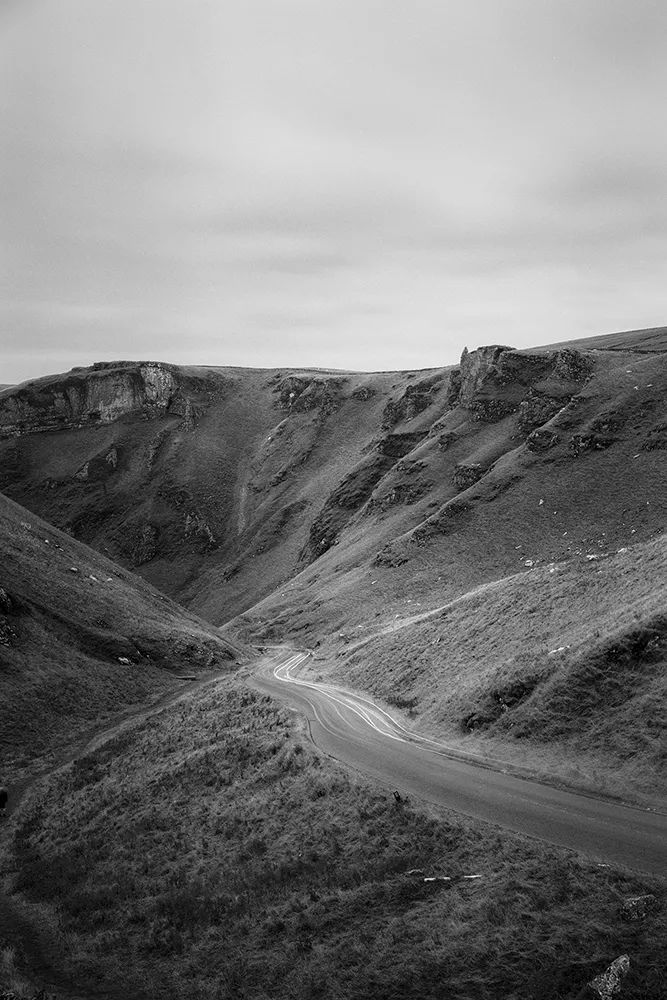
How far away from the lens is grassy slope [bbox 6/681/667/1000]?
44.4 ft

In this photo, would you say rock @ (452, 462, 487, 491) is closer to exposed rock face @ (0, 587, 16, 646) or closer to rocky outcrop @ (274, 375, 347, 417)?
exposed rock face @ (0, 587, 16, 646)

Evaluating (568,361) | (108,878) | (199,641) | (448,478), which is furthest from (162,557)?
(108,878)

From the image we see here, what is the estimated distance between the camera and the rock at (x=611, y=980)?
11836 mm

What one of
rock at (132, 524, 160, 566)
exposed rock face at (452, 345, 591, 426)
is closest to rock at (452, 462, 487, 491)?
exposed rock face at (452, 345, 591, 426)

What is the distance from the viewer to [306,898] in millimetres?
17344

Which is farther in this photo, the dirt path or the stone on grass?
the stone on grass

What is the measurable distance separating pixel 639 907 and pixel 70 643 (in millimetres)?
44697

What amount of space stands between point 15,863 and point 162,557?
117396 mm

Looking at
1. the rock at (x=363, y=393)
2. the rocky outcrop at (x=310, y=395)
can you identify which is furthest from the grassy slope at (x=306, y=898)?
the rocky outcrop at (x=310, y=395)

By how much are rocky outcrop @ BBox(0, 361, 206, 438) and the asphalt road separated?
144683mm

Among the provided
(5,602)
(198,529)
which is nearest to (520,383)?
(198,529)

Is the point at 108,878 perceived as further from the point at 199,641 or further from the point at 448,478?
the point at 448,478

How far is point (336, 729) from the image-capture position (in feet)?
108

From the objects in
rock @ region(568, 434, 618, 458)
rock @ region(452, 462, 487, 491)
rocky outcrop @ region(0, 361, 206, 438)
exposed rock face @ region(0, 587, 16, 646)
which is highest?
rocky outcrop @ region(0, 361, 206, 438)
